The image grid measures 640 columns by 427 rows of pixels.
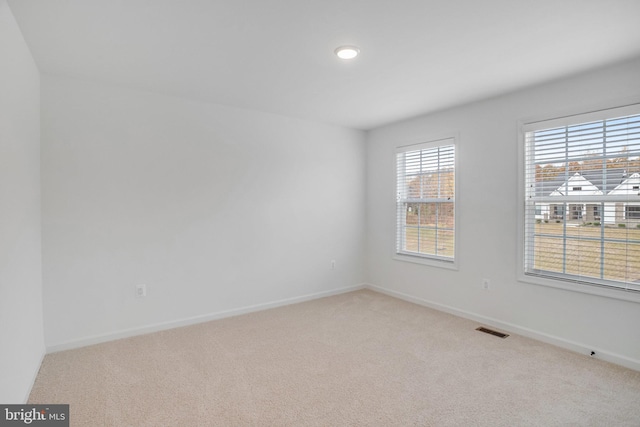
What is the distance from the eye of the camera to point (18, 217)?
2.17 m

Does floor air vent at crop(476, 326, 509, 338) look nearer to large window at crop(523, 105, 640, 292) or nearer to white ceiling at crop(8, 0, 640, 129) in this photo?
large window at crop(523, 105, 640, 292)

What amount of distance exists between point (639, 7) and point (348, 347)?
3.09 meters

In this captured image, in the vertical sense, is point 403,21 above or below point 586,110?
above

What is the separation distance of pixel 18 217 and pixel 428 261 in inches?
156

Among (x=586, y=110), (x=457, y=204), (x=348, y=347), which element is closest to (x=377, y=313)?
(x=348, y=347)

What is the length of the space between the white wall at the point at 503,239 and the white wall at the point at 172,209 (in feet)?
4.24

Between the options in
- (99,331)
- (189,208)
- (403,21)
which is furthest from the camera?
(189,208)

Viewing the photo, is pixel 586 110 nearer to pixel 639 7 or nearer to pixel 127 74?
pixel 639 7

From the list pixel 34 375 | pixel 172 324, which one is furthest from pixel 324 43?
pixel 34 375

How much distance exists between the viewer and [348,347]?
3.06 m

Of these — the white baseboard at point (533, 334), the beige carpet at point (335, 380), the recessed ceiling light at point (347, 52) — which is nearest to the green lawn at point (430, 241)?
the white baseboard at point (533, 334)

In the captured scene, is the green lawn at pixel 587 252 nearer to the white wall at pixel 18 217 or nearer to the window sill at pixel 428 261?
the window sill at pixel 428 261

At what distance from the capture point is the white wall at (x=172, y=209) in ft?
9.86

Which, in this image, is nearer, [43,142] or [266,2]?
[266,2]
